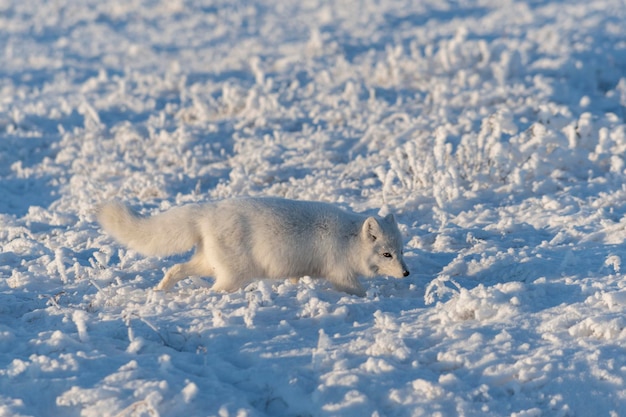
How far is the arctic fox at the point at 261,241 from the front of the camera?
5.55 meters

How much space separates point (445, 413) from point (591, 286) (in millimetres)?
2023

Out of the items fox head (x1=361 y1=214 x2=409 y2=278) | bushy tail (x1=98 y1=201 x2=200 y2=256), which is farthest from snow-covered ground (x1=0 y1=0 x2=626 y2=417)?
bushy tail (x1=98 y1=201 x2=200 y2=256)

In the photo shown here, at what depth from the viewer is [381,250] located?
5.80 meters

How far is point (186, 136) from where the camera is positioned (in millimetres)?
10922

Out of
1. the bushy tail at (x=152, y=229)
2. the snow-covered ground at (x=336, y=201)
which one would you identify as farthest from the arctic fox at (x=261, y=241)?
the snow-covered ground at (x=336, y=201)

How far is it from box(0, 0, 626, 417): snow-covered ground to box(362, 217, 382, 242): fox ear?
451 mm

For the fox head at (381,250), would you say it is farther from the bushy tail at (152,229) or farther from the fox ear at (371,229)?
the bushy tail at (152,229)

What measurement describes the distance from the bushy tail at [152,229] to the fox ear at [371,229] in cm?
139

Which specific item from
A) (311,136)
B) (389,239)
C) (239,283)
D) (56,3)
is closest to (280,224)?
(239,283)

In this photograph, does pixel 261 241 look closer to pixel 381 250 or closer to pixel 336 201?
pixel 381 250

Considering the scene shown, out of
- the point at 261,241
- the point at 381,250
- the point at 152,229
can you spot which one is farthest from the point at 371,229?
the point at 152,229

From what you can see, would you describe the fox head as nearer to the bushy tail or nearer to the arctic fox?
the arctic fox

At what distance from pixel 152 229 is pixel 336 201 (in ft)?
9.87

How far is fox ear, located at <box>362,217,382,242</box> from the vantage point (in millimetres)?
5770
